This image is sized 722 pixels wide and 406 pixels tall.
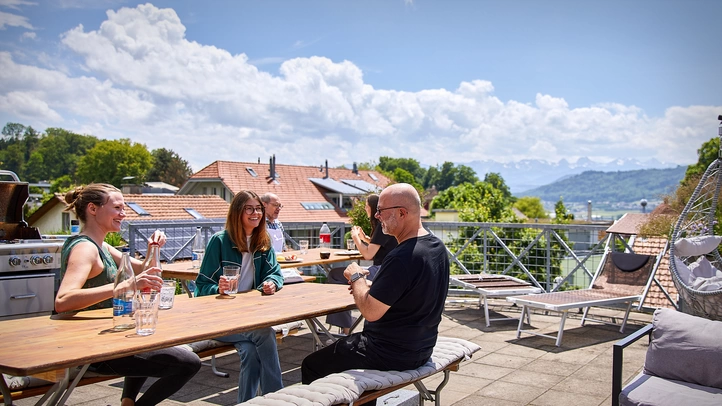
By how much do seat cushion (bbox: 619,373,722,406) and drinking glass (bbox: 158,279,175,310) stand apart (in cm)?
222

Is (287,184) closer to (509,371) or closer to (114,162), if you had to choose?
(509,371)

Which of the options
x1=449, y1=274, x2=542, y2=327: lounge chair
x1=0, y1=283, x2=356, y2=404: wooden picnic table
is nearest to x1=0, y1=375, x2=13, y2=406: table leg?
x1=0, y1=283, x2=356, y2=404: wooden picnic table

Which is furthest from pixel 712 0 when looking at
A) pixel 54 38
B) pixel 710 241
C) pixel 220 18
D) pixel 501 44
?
pixel 710 241

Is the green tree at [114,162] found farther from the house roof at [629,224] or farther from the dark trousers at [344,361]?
the dark trousers at [344,361]

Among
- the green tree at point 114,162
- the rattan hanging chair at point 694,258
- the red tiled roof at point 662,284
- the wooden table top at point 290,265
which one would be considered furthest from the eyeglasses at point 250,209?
the green tree at point 114,162

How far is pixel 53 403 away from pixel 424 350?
163 centimetres

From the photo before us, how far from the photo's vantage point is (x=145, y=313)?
8.25 feet

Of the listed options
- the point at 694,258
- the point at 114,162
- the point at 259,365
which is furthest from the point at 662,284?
the point at 114,162

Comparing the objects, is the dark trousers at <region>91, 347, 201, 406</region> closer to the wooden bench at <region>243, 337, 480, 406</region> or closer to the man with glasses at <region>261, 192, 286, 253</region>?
the wooden bench at <region>243, 337, 480, 406</region>

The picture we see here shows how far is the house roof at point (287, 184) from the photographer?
4081cm

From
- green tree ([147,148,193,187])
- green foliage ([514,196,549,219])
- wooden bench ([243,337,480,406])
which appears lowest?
green foliage ([514,196,549,219])

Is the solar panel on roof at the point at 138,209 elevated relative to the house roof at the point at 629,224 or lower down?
elevated

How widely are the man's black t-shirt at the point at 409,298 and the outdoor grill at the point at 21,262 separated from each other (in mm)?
3318

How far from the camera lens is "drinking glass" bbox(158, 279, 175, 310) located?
303 cm
